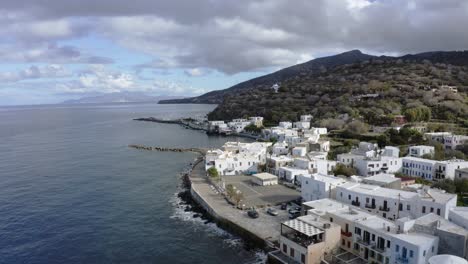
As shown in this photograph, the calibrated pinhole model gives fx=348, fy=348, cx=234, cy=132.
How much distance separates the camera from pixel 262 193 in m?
39.5

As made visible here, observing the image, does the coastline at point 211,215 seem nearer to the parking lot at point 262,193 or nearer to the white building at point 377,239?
the parking lot at point 262,193

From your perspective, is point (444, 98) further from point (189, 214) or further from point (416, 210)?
point (189, 214)

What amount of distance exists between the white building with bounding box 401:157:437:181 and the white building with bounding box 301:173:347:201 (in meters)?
15.3

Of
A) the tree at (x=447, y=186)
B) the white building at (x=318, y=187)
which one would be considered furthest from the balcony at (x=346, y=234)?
the tree at (x=447, y=186)

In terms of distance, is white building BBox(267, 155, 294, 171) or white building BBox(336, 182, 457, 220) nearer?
white building BBox(336, 182, 457, 220)

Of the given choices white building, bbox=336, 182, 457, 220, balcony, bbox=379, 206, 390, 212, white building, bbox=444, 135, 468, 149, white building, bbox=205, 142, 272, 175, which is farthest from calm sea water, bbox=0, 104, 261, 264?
white building, bbox=444, 135, 468, 149

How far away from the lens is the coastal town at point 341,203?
2228cm

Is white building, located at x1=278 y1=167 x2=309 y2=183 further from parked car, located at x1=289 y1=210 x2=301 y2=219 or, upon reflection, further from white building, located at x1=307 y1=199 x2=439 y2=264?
white building, located at x1=307 y1=199 x2=439 y2=264

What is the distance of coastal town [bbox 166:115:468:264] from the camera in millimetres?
22281

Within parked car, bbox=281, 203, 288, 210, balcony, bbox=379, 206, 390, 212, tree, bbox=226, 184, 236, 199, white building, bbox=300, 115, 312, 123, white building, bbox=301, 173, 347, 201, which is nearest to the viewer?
balcony, bbox=379, 206, 390, 212

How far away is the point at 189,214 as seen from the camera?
3581 centimetres

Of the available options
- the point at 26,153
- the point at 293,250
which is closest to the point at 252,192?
the point at 293,250

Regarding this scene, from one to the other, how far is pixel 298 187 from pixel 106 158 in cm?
4004

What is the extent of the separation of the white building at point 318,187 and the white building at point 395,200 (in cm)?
85
